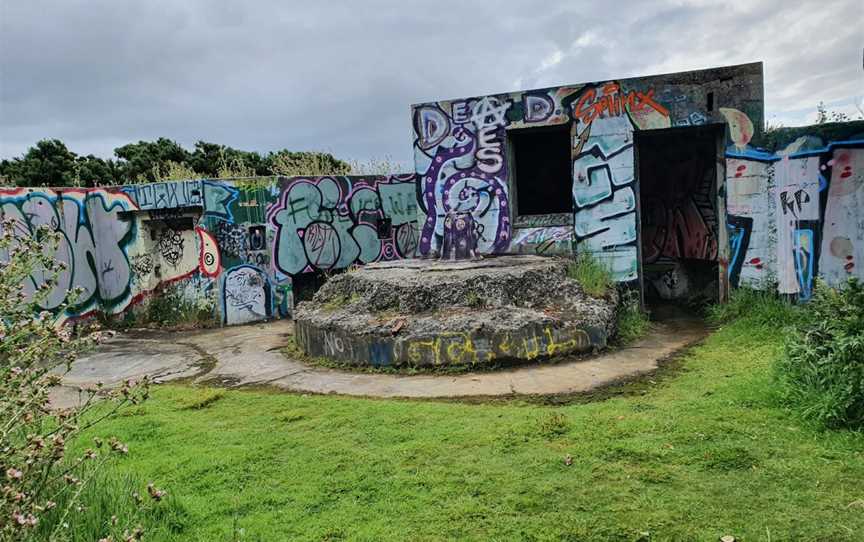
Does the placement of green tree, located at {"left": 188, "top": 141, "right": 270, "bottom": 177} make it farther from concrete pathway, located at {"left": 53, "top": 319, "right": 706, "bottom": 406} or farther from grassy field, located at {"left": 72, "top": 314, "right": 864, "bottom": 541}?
grassy field, located at {"left": 72, "top": 314, "right": 864, "bottom": 541}

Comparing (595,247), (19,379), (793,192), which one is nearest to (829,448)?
(19,379)

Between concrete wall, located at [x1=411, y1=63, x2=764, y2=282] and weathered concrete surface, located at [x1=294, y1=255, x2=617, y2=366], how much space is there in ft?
4.81

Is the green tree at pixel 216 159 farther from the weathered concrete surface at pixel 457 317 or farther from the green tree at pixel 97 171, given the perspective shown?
the weathered concrete surface at pixel 457 317

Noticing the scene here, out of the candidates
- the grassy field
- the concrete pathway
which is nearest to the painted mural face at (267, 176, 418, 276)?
the concrete pathway

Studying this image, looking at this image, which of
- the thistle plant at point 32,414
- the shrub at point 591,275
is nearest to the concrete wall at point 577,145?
the shrub at point 591,275

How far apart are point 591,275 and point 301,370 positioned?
432cm

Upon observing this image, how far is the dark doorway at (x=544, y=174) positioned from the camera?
13523mm

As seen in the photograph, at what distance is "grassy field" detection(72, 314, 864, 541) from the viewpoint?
3191 mm

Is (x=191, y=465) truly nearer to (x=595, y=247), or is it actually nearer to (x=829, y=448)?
(x=829, y=448)

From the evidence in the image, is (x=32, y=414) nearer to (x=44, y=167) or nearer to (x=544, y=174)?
(x=544, y=174)

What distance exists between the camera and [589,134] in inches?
382

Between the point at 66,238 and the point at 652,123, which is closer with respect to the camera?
the point at 652,123

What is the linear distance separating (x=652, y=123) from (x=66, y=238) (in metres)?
11.1

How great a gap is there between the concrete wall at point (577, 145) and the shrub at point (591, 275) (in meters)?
0.28
